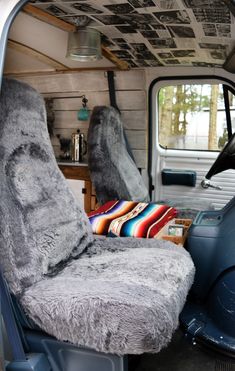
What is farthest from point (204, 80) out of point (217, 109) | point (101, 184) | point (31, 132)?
point (31, 132)

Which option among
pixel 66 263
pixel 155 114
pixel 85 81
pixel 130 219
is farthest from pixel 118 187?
pixel 66 263

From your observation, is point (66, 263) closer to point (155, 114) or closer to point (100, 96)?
point (155, 114)

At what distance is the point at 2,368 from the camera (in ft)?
4.15

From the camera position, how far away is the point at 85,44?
256 centimetres

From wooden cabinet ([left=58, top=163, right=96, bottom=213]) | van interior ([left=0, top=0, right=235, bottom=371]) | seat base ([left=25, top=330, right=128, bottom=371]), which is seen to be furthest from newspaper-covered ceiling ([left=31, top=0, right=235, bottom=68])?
seat base ([left=25, top=330, right=128, bottom=371])

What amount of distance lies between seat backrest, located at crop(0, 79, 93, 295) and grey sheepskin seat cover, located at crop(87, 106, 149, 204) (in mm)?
1140

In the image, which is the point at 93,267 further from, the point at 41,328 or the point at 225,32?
the point at 225,32

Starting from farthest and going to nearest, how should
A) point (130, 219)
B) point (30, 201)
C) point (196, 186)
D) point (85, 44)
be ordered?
point (196, 186), point (85, 44), point (130, 219), point (30, 201)

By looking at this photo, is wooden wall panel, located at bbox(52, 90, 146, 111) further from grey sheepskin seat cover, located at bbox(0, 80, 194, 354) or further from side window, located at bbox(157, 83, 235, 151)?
grey sheepskin seat cover, located at bbox(0, 80, 194, 354)

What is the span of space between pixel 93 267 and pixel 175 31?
4.89 feet

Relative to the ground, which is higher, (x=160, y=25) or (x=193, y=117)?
(x=160, y=25)

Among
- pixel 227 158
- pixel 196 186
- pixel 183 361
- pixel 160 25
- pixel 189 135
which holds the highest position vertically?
pixel 160 25

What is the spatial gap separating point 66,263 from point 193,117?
2252 mm

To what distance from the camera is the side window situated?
3.33 m
